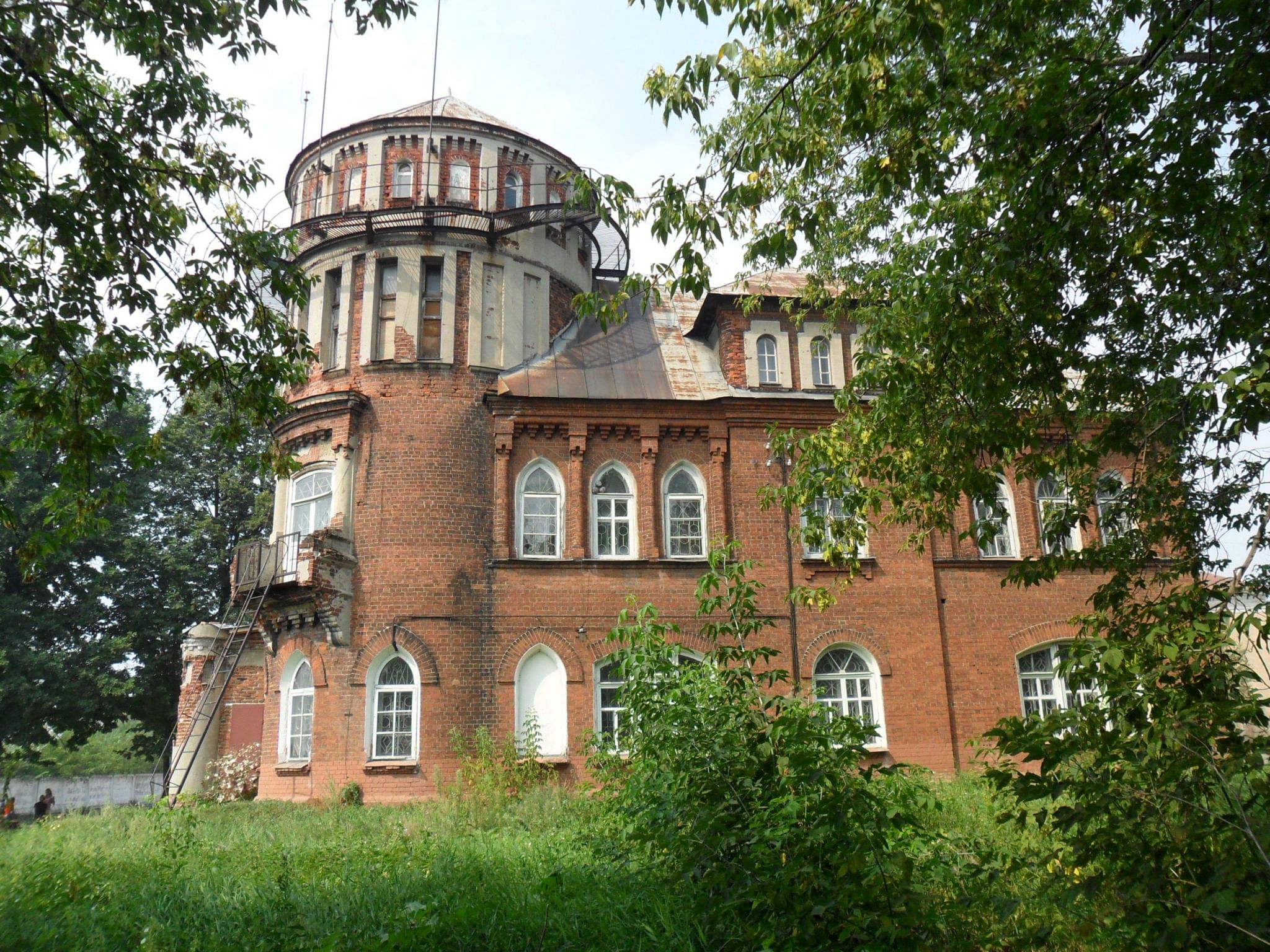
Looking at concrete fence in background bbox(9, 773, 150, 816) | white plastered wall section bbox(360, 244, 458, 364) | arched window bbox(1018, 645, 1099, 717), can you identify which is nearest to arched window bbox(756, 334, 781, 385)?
white plastered wall section bbox(360, 244, 458, 364)

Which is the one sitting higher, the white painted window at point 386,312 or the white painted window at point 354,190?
the white painted window at point 354,190

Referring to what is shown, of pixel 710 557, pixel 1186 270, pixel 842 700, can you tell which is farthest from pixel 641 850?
pixel 842 700

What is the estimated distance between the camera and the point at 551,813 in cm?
1309

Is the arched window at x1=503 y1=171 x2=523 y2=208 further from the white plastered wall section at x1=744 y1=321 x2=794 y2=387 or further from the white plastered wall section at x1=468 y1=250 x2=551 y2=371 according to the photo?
the white plastered wall section at x1=744 y1=321 x2=794 y2=387

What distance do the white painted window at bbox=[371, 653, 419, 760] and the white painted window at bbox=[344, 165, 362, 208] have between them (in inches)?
335

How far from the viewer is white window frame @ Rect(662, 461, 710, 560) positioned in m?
17.8

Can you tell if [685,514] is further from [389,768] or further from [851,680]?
[389,768]

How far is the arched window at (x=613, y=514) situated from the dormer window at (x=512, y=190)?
5591 mm

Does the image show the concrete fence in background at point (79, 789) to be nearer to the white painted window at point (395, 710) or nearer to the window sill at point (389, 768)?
the white painted window at point (395, 710)

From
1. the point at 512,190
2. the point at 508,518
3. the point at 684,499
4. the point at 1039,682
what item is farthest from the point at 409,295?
the point at 1039,682

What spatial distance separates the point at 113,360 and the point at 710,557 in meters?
5.12

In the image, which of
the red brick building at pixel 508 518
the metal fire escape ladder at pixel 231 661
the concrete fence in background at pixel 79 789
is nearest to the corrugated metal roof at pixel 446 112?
the red brick building at pixel 508 518

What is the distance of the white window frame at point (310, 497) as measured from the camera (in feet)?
57.0

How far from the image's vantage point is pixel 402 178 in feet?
62.4
